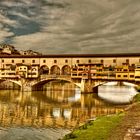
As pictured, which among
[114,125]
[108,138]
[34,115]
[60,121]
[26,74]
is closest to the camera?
[108,138]

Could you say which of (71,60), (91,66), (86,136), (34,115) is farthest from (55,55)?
(86,136)

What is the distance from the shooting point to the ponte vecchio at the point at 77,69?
73125mm

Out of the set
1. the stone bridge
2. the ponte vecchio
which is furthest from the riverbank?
the stone bridge

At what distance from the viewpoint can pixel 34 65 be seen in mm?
85938

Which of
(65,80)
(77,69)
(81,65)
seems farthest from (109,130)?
(65,80)

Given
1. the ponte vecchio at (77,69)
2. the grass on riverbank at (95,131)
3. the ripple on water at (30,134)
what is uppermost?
the ponte vecchio at (77,69)

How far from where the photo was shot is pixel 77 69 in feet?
254

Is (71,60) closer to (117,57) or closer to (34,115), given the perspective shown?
(117,57)

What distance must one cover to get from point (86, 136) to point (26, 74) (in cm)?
6301

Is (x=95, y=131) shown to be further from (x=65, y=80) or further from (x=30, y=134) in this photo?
(x=65, y=80)

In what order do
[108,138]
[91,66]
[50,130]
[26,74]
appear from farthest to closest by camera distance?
[26,74], [91,66], [50,130], [108,138]

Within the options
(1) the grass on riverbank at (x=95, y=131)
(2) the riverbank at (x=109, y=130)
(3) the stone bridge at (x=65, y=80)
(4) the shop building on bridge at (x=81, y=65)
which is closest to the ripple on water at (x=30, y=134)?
(1) the grass on riverbank at (x=95, y=131)

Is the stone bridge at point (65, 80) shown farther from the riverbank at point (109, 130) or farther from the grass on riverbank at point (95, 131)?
the grass on riverbank at point (95, 131)

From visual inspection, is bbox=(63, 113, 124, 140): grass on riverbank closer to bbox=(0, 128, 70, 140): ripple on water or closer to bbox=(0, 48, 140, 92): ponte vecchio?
bbox=(0, 128, 70, 140): ripple on water
